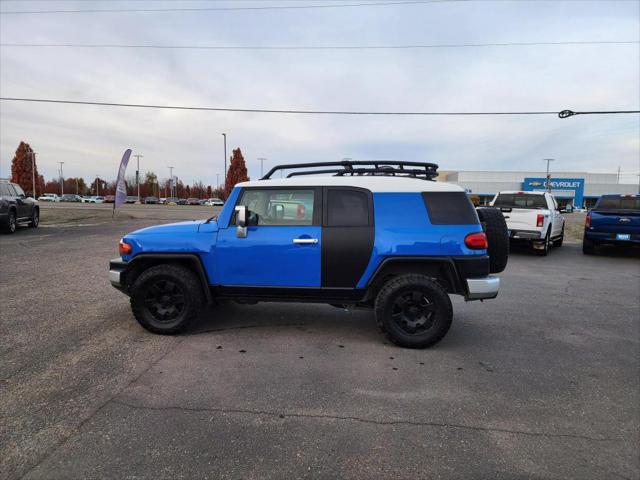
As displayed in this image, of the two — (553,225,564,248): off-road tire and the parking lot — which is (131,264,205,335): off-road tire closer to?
the parking lot

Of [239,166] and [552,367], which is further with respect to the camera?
[239,166]

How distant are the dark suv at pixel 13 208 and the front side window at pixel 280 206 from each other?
1319cm

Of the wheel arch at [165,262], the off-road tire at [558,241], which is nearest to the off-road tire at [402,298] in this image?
the wheel arch at [165,262]

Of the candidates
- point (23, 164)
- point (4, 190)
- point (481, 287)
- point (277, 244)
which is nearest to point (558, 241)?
point (481, 287)

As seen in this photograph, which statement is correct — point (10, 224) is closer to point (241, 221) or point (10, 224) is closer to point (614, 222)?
point (241, 221)

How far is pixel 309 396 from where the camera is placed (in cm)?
328

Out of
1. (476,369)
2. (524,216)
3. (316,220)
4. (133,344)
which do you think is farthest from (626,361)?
(524,216)

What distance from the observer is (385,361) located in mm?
4020

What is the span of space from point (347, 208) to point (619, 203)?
1176 cm

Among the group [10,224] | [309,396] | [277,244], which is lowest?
[309,396]

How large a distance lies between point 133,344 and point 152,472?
2232 millimetres

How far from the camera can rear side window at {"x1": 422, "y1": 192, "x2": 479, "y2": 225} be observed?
4316 millimetres

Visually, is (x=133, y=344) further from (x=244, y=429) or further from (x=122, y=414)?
(x=244, y=429)

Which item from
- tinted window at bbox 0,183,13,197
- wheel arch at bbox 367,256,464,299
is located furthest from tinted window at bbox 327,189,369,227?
tinted window at bbox 0,183,13,197
